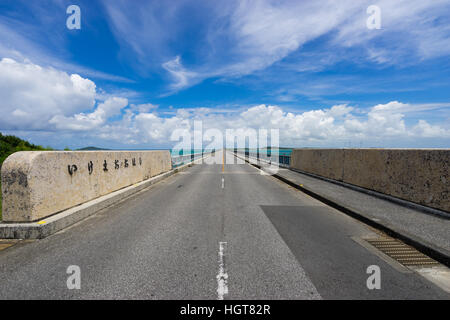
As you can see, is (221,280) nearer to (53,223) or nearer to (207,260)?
(207,260)

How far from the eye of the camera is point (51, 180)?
214 inches

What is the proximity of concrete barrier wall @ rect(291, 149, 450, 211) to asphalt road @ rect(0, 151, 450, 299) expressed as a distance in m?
2.58

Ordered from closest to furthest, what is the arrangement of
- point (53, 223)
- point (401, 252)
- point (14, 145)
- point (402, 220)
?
point (401, 252), point (53, 223), point (402, 220), point (14, 145)

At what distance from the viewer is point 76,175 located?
636cm

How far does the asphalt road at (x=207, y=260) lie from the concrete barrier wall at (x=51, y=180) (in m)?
0.81

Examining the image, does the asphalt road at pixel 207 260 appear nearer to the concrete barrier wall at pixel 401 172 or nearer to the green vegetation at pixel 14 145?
the concrete barrier wall at pixel 401 172

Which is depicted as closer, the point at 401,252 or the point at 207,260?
the point at 207,260

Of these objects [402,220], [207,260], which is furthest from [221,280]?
[402,220]

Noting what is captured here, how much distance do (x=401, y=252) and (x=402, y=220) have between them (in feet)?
6.08

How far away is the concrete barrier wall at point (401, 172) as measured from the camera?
633cm

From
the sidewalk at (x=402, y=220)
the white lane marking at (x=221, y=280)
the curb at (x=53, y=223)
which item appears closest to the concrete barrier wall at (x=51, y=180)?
the curb at (x=53, y=223)

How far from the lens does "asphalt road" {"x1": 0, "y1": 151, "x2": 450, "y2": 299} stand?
3039 millimetres
